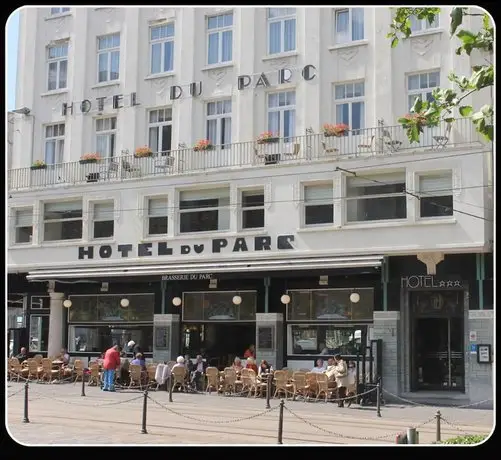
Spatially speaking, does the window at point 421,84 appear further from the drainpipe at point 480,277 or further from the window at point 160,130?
the window at point 160,130

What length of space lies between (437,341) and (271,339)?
487 centimetres

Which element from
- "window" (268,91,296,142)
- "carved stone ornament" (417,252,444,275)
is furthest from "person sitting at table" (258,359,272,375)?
"window" (268,91,296,142)

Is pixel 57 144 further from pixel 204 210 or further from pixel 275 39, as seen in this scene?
pixel 275 39

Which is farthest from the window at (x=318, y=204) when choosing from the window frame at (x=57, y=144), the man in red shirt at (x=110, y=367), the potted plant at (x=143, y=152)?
the window frame at (x=57, y=144)

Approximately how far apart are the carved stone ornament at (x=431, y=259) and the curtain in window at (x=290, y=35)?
777 centimetres

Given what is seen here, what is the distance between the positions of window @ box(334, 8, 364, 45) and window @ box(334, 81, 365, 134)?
4.72 ft

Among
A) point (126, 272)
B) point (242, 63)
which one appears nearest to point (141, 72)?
point (242, 63)

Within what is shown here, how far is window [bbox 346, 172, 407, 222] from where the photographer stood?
22531 millimetres

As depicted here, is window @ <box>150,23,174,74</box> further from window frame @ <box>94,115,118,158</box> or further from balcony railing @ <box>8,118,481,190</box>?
balcony railing @ <box>8,118,481,190</box>

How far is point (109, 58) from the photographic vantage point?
27.9 m

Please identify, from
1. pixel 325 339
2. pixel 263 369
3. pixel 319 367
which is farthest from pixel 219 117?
pixel 319 367

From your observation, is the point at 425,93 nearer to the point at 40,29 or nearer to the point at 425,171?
the point at 425,171

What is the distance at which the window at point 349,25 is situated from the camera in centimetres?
2400

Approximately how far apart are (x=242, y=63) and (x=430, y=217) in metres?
7.90
